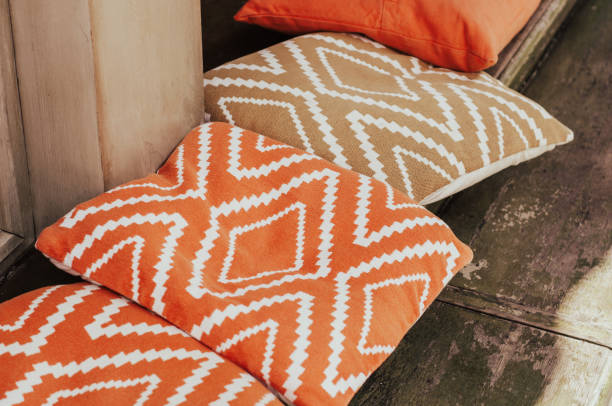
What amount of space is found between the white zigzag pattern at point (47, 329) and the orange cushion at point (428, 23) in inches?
30.0

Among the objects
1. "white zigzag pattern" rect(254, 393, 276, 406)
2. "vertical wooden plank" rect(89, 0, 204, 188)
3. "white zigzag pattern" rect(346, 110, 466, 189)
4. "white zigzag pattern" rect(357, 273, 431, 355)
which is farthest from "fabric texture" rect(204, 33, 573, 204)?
"white zigzag pattern" rect(254, 393, 276, 406)

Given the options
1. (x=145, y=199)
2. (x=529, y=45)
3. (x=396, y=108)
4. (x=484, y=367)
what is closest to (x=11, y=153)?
(x=145, y=199)

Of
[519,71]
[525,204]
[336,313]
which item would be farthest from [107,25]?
[519,71]

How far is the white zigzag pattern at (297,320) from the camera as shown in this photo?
749mm

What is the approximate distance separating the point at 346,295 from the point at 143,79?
0.41 meters

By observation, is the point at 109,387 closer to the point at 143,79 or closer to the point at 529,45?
the point at 143,79

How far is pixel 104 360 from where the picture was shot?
76 cm

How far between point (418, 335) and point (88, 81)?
0.55 meters

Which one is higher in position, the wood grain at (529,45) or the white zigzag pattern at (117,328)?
the wood grain at (529,45)

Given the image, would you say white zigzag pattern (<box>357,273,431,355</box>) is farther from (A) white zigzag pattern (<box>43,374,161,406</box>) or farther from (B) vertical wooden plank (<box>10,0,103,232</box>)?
(B) vertical wooden plank (<box>10,0,103,232</box>)

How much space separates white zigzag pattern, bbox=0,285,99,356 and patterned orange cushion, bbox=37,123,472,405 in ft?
0.11

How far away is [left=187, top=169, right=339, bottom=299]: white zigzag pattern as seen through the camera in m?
0.83

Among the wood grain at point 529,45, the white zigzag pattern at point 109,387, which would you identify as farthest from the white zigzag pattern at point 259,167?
the wood grain at point 529,45

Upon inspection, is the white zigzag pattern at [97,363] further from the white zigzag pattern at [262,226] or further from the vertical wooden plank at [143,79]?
the vertical wooden plank at [143,79]
